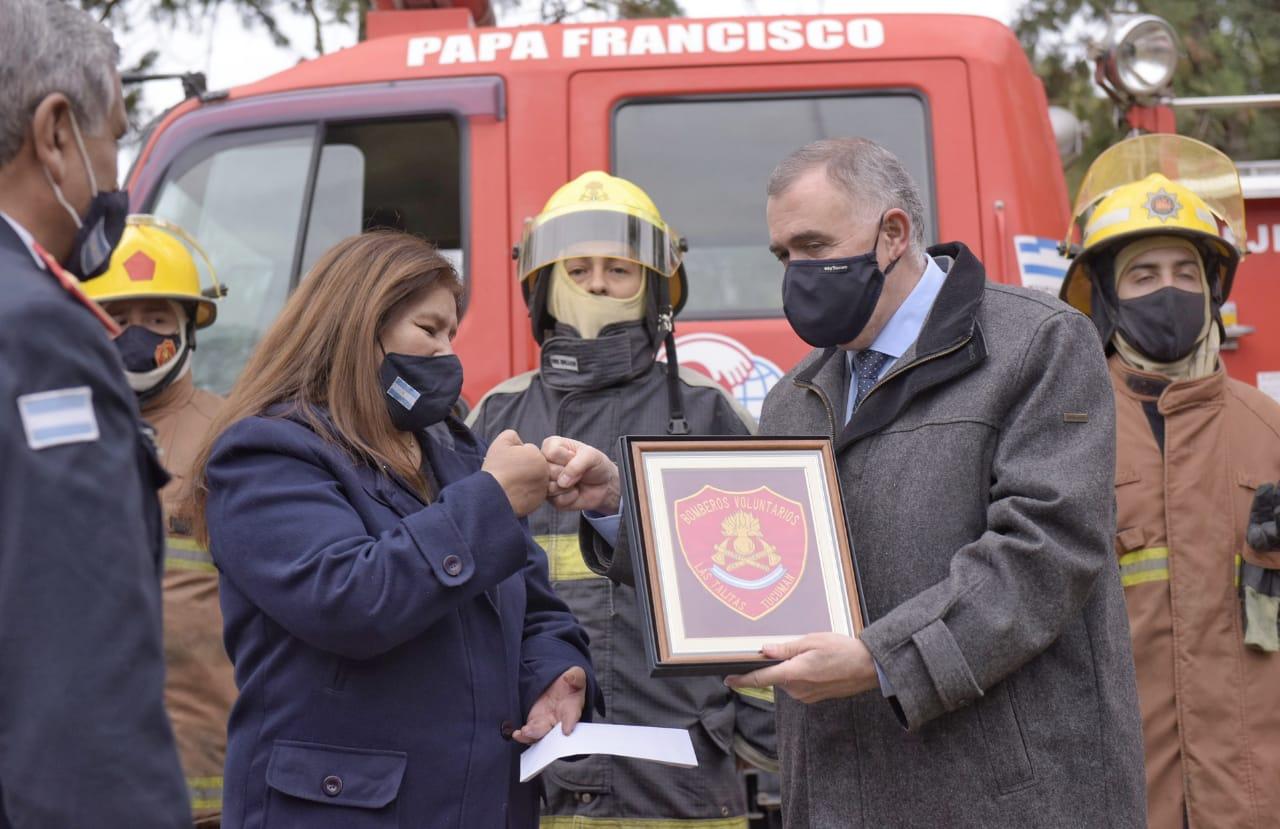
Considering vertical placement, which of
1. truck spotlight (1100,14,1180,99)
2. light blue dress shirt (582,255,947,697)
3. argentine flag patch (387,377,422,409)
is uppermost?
truck spotlight (1100,14,1180,99)

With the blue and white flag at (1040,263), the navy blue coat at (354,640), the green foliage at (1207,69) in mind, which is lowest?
the navy blue coat at (354,640)

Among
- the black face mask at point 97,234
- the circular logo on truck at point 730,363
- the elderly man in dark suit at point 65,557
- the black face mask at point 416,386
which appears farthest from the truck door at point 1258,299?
the elderly man in dark suit at point 65,557

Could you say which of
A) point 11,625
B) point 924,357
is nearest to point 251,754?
point 11,625

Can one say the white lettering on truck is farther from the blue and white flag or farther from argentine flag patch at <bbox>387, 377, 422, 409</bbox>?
argentine flag patch at <bbox>387, 377, 422, 409</bbox>

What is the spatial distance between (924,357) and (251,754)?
52.2 inches

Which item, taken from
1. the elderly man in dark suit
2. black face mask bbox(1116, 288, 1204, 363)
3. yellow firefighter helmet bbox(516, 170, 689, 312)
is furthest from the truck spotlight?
the elderly man in dark suit

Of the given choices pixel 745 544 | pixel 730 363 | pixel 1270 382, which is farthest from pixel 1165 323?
pixel 745 544

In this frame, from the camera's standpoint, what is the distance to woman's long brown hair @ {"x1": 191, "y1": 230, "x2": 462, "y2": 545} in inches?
91.9

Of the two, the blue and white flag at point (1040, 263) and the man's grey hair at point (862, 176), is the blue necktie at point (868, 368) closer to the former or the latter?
the man's grey hair at point (862, 176)

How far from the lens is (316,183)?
444 cm

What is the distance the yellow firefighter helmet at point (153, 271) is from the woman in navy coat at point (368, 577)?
176 cm

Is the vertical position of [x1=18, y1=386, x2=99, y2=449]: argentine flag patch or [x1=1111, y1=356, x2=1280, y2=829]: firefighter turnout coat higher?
[x1=18, y1=386, x2=99, y2=449]: argentine flag patch

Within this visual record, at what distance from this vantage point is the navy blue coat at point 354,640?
2102 mm

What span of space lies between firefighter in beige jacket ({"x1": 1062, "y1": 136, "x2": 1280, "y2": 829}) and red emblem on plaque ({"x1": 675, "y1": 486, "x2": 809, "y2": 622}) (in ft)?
4.49
